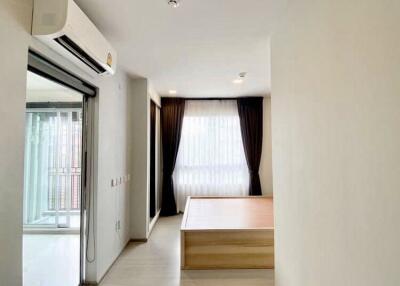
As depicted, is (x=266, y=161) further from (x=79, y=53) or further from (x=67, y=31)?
(x=67, y=31)

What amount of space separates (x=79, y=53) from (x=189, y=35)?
40.2 inches

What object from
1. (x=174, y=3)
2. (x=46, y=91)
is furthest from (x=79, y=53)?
(x=174, y=3)

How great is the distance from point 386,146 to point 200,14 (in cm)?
172

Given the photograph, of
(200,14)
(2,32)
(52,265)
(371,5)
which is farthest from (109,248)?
(371,5)

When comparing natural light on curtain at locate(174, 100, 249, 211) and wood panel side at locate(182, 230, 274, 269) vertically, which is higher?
natural light on curtain at locate(174, 100, 249, 211)

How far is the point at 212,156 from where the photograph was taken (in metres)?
5.63

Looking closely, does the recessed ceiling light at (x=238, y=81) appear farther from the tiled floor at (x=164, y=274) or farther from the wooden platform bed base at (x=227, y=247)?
the tiled floor at (x=164, y=274)

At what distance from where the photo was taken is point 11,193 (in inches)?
56.3

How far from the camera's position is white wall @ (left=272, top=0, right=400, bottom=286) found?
81 centimetres

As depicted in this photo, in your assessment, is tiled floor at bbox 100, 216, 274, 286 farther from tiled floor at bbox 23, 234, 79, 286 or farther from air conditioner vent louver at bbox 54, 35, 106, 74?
air conditioner vent louver at bbox 54, 35, 106, 74

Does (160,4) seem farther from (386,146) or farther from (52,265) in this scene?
(52,265)

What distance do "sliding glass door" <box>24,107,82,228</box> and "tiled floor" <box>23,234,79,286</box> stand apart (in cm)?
16

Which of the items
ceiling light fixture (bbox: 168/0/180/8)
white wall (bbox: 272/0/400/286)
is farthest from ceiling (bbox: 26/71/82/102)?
white wall (bbox: 272/0/400/286)

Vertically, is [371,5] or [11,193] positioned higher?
[371,5]
